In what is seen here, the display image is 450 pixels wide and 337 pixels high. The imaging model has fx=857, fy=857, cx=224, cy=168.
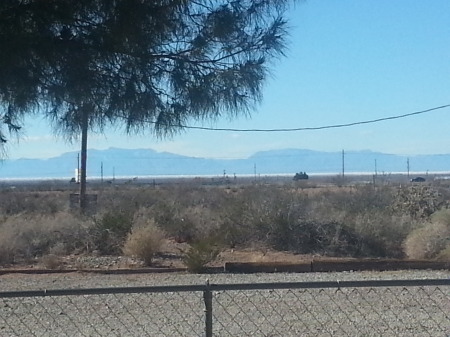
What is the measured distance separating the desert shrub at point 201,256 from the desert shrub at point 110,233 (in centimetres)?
418

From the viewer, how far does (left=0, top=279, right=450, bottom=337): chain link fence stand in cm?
1048

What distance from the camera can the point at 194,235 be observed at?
26.3 metres

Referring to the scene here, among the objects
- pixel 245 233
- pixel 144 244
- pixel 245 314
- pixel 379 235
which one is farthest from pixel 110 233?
pixel 245 314

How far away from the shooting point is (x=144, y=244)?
21625 mm

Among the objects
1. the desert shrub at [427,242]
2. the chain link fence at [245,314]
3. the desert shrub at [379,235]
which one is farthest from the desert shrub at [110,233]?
the chain link fence at [245,314]

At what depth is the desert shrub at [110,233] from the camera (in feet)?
78.5

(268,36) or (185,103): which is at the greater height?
(268,36)

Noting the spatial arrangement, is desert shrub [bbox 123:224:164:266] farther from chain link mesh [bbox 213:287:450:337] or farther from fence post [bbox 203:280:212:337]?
fence post [bbox 203:280:212:337]

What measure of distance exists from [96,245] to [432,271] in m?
9.73

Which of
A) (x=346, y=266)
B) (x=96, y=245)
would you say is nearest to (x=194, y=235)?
(x=96, y=245)

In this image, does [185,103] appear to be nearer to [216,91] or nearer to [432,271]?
[216,91]

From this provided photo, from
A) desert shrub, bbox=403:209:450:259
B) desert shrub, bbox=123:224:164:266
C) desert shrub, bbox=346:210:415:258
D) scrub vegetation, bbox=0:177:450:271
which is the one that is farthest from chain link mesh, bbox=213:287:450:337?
desert shrub, bbox=346:210:415:258

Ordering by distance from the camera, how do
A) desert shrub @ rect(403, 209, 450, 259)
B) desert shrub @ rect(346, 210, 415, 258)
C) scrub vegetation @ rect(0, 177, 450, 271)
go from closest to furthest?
desert shrub @ rect(403, 209, 450, 259)
scrub vegetation @ rect(0, 177, 450, 271)
desert shrub @ rect(346, 210, 415, 258)

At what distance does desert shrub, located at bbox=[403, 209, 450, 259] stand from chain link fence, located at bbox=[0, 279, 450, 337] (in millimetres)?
7444
